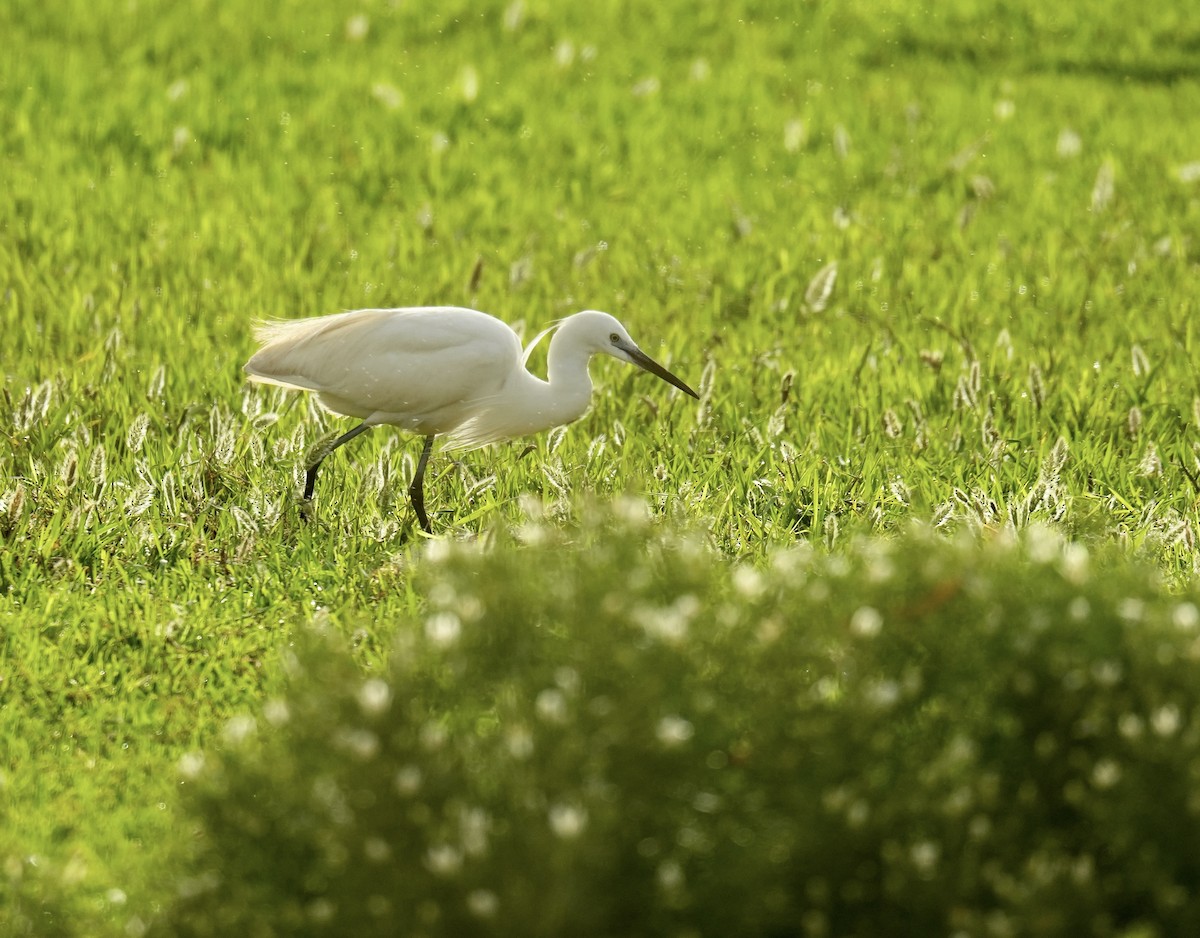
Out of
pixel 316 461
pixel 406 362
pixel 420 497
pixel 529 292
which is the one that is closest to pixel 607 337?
pixel 406 362

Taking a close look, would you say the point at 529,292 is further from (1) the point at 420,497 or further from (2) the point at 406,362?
(1) the point at 420,497

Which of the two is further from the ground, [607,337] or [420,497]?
[607,337]

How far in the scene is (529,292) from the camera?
8.59 meters

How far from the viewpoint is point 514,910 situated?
8.82ft

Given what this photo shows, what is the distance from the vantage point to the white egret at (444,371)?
597 cm

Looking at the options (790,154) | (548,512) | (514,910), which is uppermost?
(514,910)

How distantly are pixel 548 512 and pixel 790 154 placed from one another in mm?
5994

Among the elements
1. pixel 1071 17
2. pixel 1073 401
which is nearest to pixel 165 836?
pixel 1073 401

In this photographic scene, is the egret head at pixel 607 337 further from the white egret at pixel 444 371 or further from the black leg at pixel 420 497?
the black leg at pixel 420 497

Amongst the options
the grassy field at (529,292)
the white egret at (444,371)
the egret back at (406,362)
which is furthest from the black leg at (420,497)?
the egret back at (406,362)

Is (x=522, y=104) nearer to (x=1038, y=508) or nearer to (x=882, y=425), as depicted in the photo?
(x=882, y=425)

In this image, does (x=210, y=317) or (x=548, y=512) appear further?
(x=210, y=317)

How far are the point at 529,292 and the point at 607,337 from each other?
8.38 feet

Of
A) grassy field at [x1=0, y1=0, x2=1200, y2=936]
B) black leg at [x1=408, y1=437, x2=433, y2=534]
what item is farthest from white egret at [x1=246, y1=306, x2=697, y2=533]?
grassy field at [x1=0, y1=0, x2=1200, y2=936]
